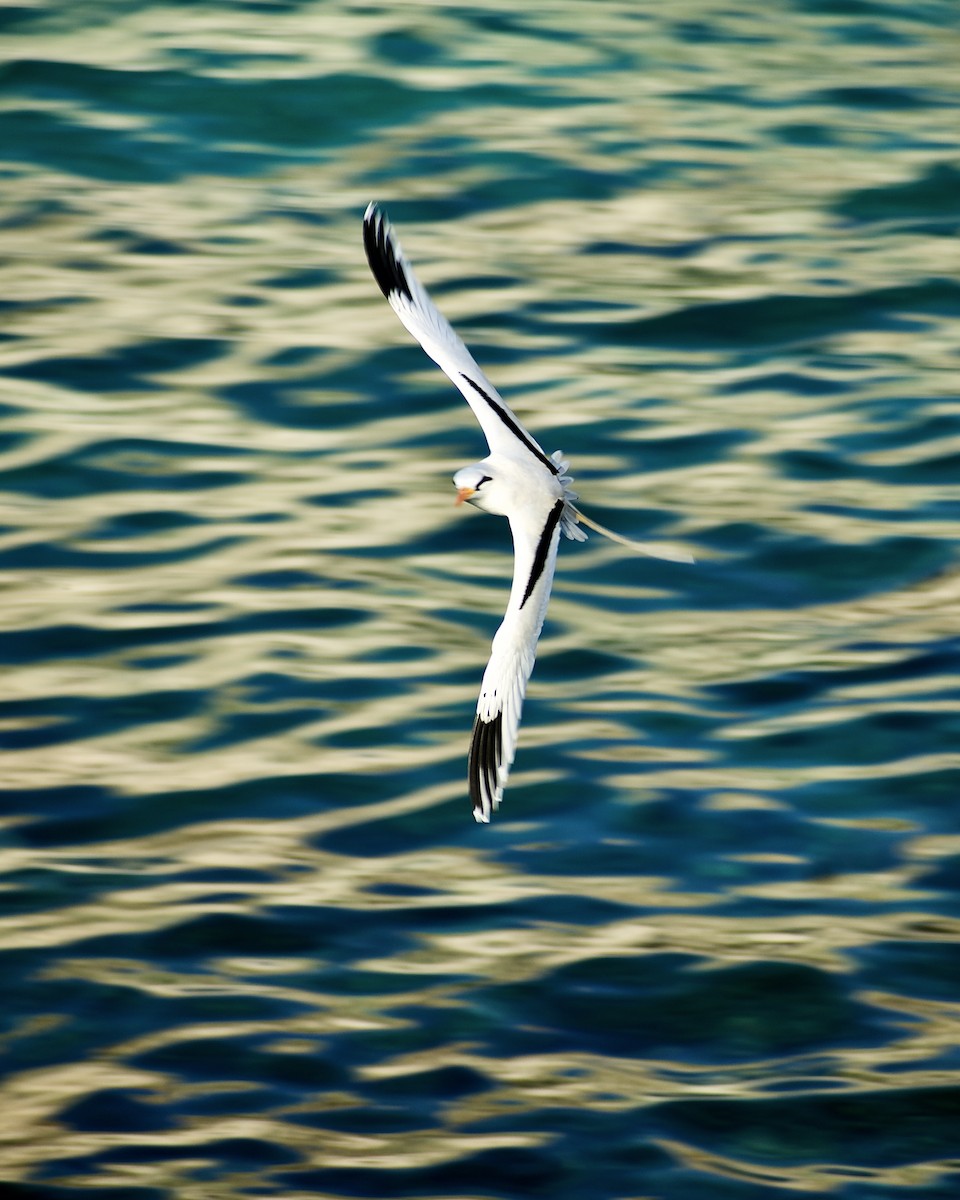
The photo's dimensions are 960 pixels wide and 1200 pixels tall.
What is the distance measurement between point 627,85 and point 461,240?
257 cm

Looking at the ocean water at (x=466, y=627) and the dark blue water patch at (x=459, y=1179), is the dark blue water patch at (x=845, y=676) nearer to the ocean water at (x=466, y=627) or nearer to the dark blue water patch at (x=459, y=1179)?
the ocean water at (x=466, y=627)

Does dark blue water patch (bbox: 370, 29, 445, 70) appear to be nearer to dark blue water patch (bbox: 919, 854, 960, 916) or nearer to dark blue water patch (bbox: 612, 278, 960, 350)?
dark blue water patch (bbox: 612, 278, 960, 350)

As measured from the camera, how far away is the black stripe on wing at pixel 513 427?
6156 millimetres

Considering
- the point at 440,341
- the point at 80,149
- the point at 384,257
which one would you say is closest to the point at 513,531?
the point at 440,341

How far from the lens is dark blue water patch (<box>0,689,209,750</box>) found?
26.7 ft

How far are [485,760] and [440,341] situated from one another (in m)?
1.24

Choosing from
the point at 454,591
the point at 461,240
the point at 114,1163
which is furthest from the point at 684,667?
the point at 461,240

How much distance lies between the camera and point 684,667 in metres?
8.52

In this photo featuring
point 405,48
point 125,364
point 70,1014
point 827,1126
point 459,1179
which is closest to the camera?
point 459,1179

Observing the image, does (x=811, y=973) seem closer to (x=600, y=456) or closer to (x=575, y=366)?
(x=600, y=456)

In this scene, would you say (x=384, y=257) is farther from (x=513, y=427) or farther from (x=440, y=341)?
(x=513, y=427)

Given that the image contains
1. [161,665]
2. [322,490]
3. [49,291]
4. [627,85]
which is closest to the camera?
[161,665]

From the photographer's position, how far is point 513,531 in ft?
20.3

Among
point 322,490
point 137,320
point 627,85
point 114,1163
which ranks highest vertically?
point 627,85
